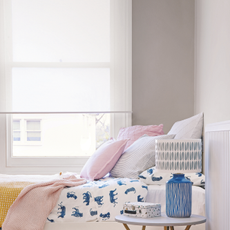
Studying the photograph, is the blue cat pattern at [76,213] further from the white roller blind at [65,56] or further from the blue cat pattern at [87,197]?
the white roller blind at [65,56]

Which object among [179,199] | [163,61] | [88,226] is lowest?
[88,226]

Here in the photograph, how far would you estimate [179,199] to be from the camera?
1761mm

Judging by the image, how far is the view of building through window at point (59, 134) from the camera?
356 cm

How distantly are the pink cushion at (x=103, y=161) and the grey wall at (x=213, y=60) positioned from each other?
0.76m

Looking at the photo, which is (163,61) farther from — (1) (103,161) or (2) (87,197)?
(2) (87,197)

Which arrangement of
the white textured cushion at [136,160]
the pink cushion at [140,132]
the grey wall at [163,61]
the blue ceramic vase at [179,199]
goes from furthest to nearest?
the grey wall at [163,61], the pink cushion at [140,132], the white textured cushion at [136,160], the blue ceramic vase at [179,199]

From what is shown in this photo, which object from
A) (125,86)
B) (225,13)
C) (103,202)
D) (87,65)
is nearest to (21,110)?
(87,65)

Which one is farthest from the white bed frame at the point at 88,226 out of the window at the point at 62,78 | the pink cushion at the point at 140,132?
the window at the point at 62,78

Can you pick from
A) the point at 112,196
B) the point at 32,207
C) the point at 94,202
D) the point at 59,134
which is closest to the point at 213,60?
the point at 112,196

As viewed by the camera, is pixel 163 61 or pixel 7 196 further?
pixel 163 61

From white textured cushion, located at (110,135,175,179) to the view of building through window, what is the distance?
3.17 feet

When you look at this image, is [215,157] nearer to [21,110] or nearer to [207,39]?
[207,39]

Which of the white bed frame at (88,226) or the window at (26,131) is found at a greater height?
the window at (26,131)

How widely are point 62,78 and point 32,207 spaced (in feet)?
5.81
